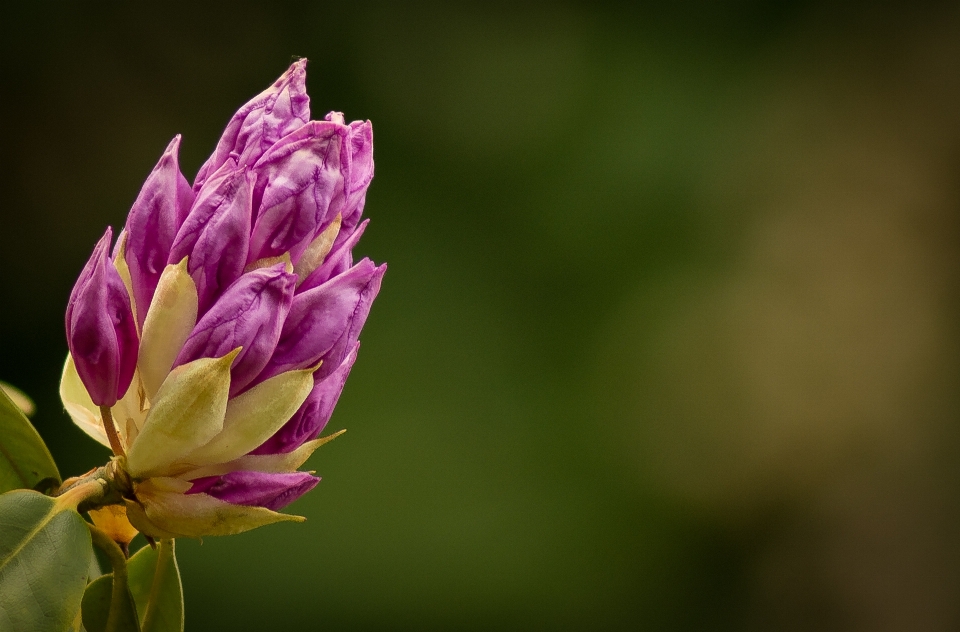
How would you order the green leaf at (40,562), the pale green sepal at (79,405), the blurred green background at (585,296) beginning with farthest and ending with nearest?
the blurred green background at (585,296) → the pale green sepal at (79,405) → the green leaf at (40,562)

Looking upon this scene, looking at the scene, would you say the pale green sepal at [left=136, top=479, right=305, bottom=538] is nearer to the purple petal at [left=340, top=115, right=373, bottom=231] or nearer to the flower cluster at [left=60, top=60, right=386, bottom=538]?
the flower cluster at [left=60, top=60, right=386, bottom=538]

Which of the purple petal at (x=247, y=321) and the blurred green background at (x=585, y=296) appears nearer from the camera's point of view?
the purple petal at (x=247, y=321)

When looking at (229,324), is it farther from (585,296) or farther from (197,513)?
(585,296)

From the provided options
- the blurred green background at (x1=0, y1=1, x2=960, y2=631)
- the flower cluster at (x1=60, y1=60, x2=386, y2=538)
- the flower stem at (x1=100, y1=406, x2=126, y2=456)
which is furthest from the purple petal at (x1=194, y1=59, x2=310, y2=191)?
the blurred green background at (x1=0, y1=1, x2=960, y2=631)

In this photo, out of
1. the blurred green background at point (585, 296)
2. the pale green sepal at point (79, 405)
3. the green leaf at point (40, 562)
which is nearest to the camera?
the green leaf at point (40, 562)

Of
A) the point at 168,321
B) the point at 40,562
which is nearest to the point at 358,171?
the point at 168,321

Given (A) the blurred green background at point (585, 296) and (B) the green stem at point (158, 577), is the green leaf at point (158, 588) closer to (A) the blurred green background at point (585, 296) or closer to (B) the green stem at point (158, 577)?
(B) the green stem at point (158, 577)

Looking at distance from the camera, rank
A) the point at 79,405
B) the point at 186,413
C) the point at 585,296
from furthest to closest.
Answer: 1. the point at 585,296
2. the point at 79,405
3. the point at 186,413

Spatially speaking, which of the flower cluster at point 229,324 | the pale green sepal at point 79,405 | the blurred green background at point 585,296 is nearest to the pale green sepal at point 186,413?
the flower cluster at point 229,324
